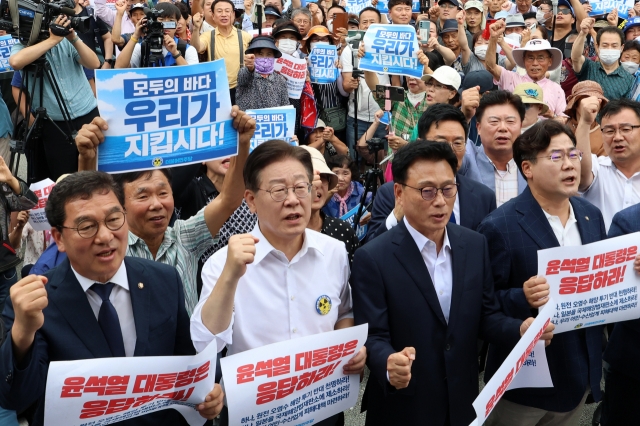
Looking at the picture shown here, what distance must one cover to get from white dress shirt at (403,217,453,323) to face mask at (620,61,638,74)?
6.08 m

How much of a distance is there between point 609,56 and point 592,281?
5371mm

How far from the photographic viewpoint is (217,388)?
9.17 feet

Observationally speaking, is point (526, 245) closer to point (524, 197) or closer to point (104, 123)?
point (524, 197)

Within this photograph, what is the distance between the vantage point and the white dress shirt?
3164 mm

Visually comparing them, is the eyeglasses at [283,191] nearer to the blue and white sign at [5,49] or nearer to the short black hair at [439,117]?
the short black hair at [439,117]

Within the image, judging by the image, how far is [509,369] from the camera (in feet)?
A: 9.28

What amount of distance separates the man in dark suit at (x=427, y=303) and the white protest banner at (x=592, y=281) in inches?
10.1

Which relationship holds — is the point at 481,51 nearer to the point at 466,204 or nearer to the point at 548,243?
the point at 466,204

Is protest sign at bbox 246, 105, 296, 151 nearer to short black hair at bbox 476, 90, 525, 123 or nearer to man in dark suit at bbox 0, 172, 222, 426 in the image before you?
short black hair at bbox 476, 90, 525, 123

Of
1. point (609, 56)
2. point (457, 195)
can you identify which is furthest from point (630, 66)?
point (457, 195)

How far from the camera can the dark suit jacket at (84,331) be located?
2.39 metres

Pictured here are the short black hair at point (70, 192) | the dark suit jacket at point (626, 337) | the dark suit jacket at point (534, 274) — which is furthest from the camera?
the dark suit jacket at point (626, 337)

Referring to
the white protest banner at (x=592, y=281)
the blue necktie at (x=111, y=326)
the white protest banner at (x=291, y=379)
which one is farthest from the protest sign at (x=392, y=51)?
the blue necktie at (x=111, y=326)

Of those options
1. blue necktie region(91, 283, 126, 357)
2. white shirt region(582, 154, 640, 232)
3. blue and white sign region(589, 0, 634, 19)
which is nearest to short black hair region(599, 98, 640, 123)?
white shirt region(582, 154, 640, 232)
